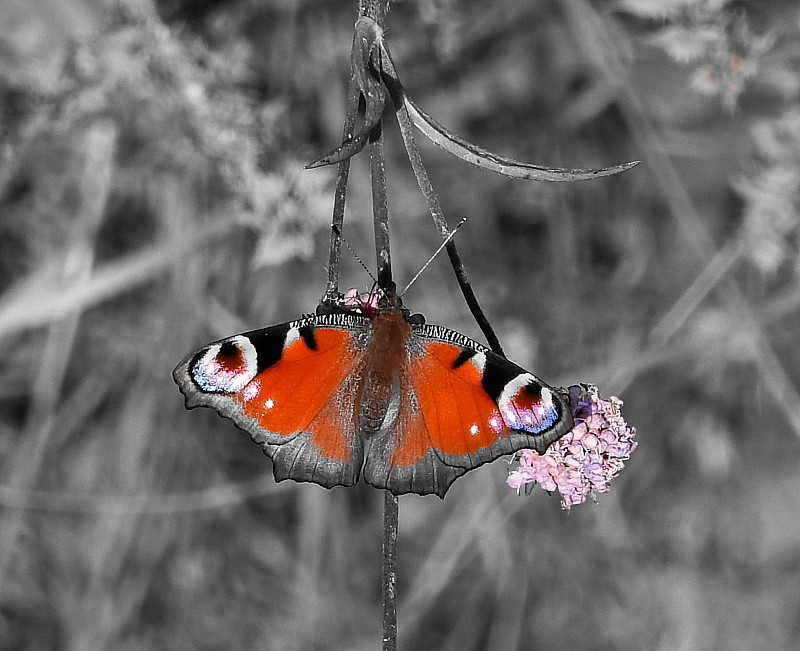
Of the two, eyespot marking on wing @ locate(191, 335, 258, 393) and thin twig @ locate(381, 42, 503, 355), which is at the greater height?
thin twig @ locate(381, 42, 503, 355)

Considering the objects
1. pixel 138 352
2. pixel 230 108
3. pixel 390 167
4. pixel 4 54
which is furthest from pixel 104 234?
pixel 390 167

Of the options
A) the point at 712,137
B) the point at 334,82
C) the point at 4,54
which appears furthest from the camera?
the point at 712,137

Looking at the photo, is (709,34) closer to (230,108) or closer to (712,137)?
(712,137)

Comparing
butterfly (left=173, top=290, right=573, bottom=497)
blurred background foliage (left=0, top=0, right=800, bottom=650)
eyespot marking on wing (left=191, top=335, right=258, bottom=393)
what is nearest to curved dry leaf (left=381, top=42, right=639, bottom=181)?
butterfly (left=173, top=290, right=573, bottom=497)

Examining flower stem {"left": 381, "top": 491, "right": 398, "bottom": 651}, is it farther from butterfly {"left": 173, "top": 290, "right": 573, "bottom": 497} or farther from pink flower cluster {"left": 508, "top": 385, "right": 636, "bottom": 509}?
pink flower cluster {"left": 508, "top": 385, "right": 636, "bottom": 509}

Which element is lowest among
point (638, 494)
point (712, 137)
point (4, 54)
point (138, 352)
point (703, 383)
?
point (638, 494)

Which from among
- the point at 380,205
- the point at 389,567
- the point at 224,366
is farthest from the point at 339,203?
the point at 389,567
